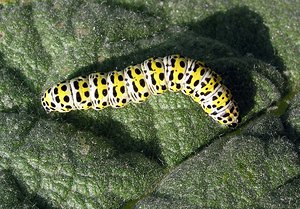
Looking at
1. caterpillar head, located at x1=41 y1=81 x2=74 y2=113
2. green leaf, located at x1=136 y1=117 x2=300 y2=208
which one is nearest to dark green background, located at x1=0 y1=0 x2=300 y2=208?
green leaf, located at x1=136 y1=117 x2=300 y2=208

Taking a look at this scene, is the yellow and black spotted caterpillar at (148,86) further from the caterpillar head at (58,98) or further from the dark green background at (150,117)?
the dark green background at (150,117)

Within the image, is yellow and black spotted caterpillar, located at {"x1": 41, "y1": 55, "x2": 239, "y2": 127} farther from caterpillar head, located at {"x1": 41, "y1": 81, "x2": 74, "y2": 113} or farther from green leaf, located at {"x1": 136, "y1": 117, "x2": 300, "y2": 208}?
green leaf, located at {"x1": 136, "y1": 117, "x2": 300, "y2": 208}

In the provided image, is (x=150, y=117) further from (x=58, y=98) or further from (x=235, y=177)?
(x=235, y=177)

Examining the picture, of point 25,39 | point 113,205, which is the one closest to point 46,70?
point 25,39

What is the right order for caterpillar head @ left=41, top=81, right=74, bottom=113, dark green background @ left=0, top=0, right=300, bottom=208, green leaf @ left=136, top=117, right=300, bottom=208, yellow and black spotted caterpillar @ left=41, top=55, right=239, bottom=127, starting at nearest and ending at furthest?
green leaf @ left=136, top=117, right=300, bottom=208
dark green background @ left=0, top=0, right=300, bottom=208
caterpillar head @ left=41, top=81, right=74, bottom=113
yellow and black spotted caterpillar @ left=41, top=55, right=239, bottom=127

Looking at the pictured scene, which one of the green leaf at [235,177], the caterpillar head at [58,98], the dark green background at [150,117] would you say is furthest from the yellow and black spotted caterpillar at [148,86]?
the green leaf at [235,177]

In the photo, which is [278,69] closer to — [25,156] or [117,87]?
[117,87]
